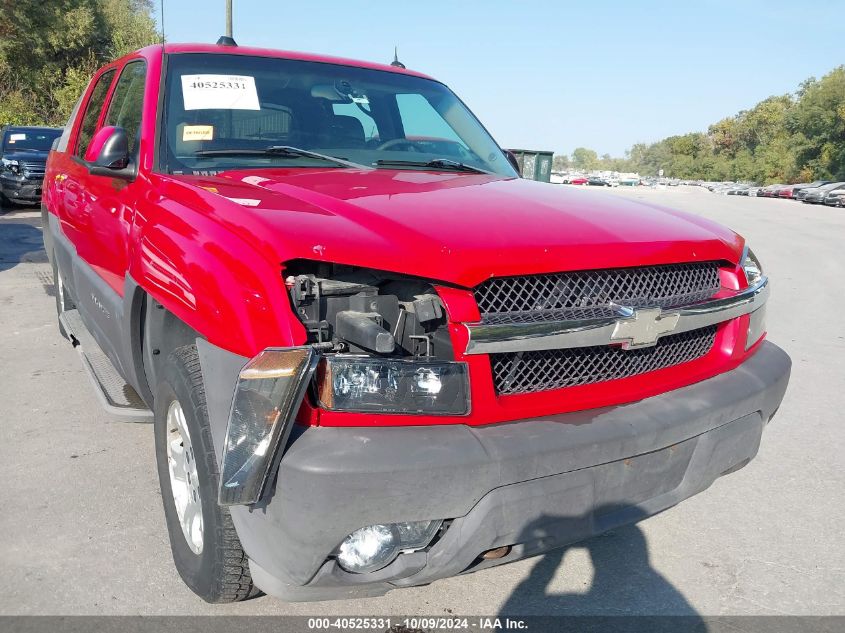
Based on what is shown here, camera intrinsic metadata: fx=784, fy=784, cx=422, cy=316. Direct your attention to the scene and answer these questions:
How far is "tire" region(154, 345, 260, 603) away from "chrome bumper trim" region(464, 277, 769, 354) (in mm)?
865

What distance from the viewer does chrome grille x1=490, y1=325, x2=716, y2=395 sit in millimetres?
2309

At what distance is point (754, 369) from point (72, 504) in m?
2.81

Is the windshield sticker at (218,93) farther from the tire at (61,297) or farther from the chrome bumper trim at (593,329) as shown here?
the tire at (61,297)

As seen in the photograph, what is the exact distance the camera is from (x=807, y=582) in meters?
2.88

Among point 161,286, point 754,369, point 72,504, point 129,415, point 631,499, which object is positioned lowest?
point 72,504

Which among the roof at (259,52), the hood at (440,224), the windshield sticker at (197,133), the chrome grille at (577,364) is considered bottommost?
the chrome grille at (577,364)

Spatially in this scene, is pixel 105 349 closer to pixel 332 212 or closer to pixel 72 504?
pixel 72 504

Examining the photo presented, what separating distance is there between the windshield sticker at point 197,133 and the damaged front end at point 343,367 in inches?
54.1

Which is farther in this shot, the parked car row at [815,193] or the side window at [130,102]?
the parked car row at [815,193]

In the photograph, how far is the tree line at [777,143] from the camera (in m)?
63.2

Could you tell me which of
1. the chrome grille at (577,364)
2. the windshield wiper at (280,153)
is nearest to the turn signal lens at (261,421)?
the chrome grille at (577,364)

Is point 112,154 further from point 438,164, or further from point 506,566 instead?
point 506,566

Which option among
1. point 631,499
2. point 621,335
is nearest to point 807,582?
point 631,499

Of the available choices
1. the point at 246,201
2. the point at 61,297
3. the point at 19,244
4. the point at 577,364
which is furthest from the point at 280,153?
the point at 19,244
